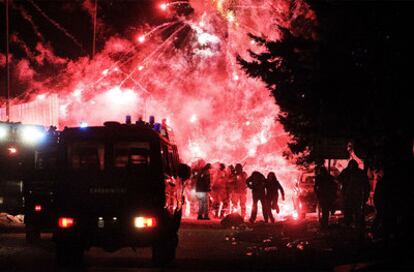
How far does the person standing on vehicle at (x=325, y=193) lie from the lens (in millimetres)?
20516

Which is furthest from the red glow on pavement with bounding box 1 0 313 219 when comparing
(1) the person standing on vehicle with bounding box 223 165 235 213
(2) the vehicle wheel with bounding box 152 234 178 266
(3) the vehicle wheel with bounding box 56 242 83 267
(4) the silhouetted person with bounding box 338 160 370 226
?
(3) the vehicle wheel with bounding box 56 242 83 267

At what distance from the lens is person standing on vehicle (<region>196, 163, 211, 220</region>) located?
24.1 m

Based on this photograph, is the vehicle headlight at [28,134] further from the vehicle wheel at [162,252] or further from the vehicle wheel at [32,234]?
the vehicle wheel at [162,252]

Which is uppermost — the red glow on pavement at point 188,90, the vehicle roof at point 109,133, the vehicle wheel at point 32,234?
the red glow on pavement at point 188,90

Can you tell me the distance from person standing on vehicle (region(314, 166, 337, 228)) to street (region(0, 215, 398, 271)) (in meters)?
0.64

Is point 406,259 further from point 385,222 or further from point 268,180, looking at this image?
point 268,180

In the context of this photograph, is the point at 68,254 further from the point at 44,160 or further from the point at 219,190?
the point at 219,190

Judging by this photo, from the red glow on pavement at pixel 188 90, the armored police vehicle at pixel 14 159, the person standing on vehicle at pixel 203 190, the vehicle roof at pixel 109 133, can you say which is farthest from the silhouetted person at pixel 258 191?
the vehicle roof at pixel 109 133

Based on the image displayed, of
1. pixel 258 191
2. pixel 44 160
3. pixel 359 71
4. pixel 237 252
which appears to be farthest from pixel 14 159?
pixel 359 71

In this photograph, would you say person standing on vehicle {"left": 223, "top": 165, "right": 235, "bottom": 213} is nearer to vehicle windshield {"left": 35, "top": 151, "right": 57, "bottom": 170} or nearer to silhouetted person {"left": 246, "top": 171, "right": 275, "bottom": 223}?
silhouetted person {"left": 246, "top": 171, "right": 275, "bottom": 223}

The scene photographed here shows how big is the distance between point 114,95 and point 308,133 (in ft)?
73.5

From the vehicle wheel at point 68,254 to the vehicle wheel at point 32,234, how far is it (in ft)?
12.6

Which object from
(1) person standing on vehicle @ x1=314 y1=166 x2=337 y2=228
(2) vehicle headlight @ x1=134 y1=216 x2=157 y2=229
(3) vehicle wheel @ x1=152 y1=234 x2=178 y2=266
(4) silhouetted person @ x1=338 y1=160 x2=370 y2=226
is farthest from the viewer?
(1) person standing on vehicle @ x1=314 y1=166 x2=337 y2=228

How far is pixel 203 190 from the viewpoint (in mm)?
24094
